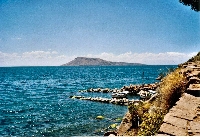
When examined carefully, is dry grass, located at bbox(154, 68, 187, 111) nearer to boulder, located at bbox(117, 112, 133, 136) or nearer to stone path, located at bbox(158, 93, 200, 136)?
stone path, located at bbox(158, 93, 200, 136)

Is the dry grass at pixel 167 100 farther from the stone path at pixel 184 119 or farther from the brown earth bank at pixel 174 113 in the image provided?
the stone path at pixel 184 119

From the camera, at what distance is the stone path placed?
595 cm

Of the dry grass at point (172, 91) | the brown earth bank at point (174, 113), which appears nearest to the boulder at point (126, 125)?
the brown earth bank at point (174, 113)

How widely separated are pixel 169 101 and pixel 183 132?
3.90m

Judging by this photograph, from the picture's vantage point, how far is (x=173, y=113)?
7039mm

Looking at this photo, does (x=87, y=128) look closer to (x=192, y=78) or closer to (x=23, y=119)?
(x=23, y=119)

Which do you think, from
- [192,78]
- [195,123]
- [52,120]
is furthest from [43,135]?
[195,123]

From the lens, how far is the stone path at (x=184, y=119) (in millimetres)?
5945

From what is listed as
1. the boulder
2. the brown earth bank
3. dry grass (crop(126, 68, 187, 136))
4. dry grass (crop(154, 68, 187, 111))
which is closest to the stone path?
the brown earth bank

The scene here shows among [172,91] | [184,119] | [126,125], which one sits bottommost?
[126,125]

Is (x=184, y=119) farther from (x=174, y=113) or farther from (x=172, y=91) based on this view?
(x=172, y=91)

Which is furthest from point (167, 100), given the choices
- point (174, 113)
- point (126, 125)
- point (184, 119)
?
point (184, 119)

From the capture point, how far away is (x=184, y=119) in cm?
660

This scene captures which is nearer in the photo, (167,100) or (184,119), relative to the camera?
(184,119)
